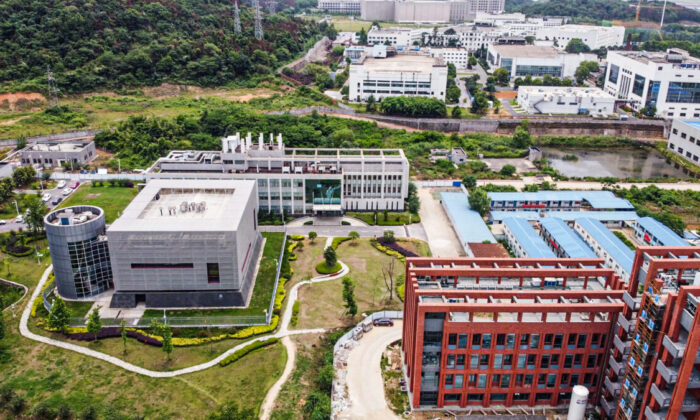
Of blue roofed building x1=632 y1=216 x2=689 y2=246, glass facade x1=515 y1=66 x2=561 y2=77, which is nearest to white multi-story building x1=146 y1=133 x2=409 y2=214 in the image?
blue roofed building x1=632 y1=216 x2=689 y2=246

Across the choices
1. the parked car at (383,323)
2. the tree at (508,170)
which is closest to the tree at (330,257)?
the parked car at (383,323)

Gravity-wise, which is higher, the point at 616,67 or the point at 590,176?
the point at 616,67

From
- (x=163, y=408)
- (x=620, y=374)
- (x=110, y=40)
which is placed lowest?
(x=163, y=408)

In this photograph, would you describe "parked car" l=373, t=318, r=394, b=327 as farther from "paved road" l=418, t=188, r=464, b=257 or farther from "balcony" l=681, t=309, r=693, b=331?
"balcony" l=681, t=309, r=693, b=331

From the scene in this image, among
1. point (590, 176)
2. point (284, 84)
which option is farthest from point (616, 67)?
point (284, 84)

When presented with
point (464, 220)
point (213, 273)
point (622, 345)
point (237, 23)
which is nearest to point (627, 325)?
point (622, 345)

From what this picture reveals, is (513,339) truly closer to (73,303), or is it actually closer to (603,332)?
(603,332)

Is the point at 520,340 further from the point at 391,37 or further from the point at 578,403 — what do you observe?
the point at 391,37
